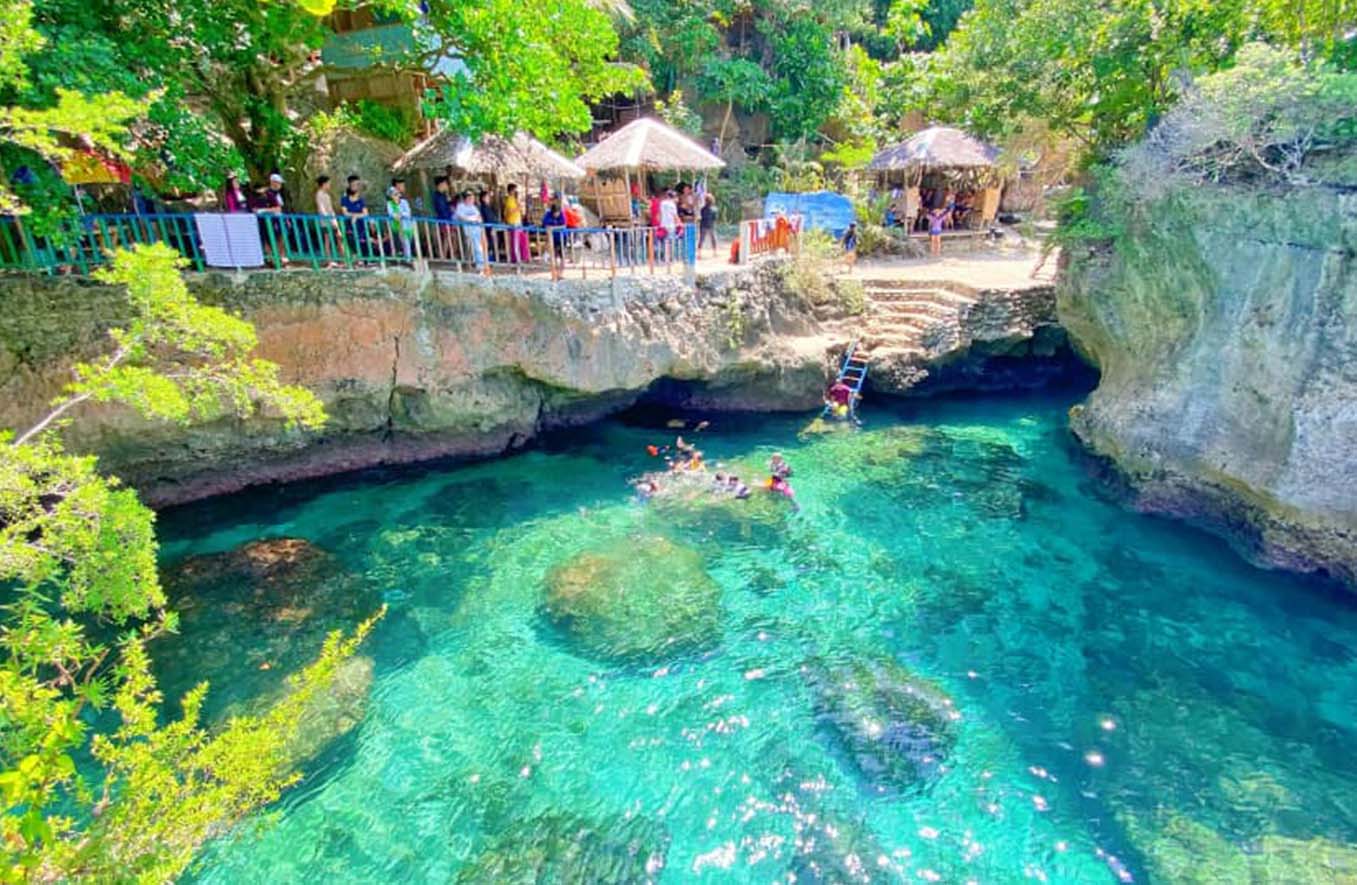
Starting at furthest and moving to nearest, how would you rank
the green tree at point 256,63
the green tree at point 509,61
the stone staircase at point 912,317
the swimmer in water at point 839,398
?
the stone staircase at point 912,317, the swimmer in water at point 839,398, the green tree at point 509,61, the green tree at point 256,63

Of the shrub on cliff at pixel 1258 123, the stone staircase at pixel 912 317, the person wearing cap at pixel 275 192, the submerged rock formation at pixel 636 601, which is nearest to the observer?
the shrub on cliff at pixel 1258 123

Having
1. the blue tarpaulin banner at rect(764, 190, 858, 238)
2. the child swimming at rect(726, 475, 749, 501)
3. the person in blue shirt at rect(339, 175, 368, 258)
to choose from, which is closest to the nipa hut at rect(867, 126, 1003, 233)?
the blue tarpaulin banner at rect(764, 190, 858, 238)

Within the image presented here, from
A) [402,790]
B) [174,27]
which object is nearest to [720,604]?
[402,790]

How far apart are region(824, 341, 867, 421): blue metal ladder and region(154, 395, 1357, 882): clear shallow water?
11.5ft

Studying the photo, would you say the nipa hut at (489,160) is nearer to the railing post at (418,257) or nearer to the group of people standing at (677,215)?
the railing post at (418,257)

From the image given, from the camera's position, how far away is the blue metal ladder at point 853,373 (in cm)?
1579

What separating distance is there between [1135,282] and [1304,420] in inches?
138

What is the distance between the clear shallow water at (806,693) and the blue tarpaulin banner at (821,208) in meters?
9.68

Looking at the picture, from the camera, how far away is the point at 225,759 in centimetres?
454

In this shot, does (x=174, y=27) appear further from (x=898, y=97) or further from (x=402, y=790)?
(x=898, y=97)

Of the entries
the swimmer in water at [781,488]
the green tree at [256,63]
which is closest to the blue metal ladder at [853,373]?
the swimmer in water at [781,488]

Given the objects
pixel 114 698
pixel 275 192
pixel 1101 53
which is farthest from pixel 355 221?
pixel 1101 53

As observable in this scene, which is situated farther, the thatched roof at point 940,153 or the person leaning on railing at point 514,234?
the thatched roof at point 940,153

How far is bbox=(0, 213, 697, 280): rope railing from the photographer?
985cm
